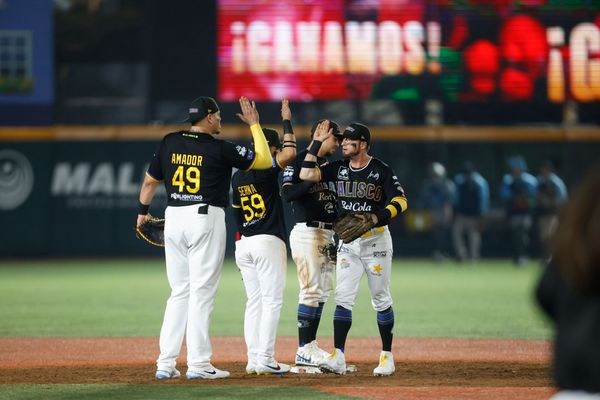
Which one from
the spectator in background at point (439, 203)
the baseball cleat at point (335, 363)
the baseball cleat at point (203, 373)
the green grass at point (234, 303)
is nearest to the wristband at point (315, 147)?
the baseball cleat at point (335, 363)

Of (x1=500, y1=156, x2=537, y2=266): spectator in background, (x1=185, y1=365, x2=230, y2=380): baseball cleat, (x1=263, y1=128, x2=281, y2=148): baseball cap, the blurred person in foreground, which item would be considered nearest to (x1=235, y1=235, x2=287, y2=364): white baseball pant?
(x1=185, y1=365, x2=230, y2=380): baseball cleat

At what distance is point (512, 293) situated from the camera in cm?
1567

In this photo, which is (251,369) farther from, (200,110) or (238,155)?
(200,110)

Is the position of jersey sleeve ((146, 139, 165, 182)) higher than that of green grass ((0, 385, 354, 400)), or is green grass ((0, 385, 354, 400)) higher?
jersey sleeve ((146, 139, 165, 182))

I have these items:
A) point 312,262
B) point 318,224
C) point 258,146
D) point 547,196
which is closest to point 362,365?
point 312,262

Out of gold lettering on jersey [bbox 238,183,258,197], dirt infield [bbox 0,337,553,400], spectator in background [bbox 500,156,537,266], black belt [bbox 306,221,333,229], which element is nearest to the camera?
dirt infield [bbox 0,337,553,400]

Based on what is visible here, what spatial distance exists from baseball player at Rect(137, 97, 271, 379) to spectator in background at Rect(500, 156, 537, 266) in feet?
47.5

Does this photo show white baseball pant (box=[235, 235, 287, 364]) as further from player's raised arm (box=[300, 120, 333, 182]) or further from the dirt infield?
player's raised arm (box=[300, 120, 333, 182])

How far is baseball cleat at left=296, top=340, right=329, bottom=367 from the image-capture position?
26.6 ft

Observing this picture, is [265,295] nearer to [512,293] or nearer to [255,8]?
[512,293]

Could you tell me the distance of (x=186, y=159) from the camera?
766cm

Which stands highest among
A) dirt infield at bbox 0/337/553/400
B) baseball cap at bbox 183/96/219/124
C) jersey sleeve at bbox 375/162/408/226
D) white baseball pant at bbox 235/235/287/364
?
baseball cap at bbox 183/96/219/124

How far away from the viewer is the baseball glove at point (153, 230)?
8266 millimetres

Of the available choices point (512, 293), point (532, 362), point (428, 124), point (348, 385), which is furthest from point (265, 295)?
point (428, 124)
